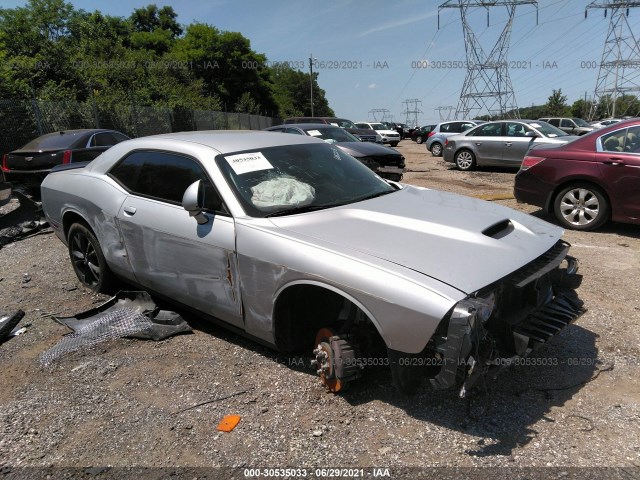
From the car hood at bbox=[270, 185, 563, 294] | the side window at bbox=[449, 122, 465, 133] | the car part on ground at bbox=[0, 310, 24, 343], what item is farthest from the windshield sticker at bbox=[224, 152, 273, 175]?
the side window at bbox=[449, 122, 465, 133]

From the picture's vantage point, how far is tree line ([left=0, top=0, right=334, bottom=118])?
22953 millimetres

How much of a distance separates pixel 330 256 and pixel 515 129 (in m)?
12.6

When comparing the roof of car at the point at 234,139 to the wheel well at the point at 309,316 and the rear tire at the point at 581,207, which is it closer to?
the wheel well at the point at 309,316

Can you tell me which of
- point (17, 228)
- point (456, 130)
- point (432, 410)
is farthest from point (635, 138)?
point (456, 130)

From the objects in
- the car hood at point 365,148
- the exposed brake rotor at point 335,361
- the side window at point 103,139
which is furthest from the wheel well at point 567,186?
the side window at point 103,139

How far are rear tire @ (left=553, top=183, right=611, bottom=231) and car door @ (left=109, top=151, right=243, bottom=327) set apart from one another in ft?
17.7

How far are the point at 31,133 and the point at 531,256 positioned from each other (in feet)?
56.0

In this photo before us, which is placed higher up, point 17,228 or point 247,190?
point 247,190

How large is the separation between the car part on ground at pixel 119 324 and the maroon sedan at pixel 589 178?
5.46 m

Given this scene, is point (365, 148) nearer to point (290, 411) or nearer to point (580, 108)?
point (290, 411)

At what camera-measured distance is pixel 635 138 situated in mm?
6242

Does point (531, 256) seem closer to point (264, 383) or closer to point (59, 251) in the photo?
point (264, 383)

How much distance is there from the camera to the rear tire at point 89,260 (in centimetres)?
457

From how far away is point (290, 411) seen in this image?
2.92 metres
